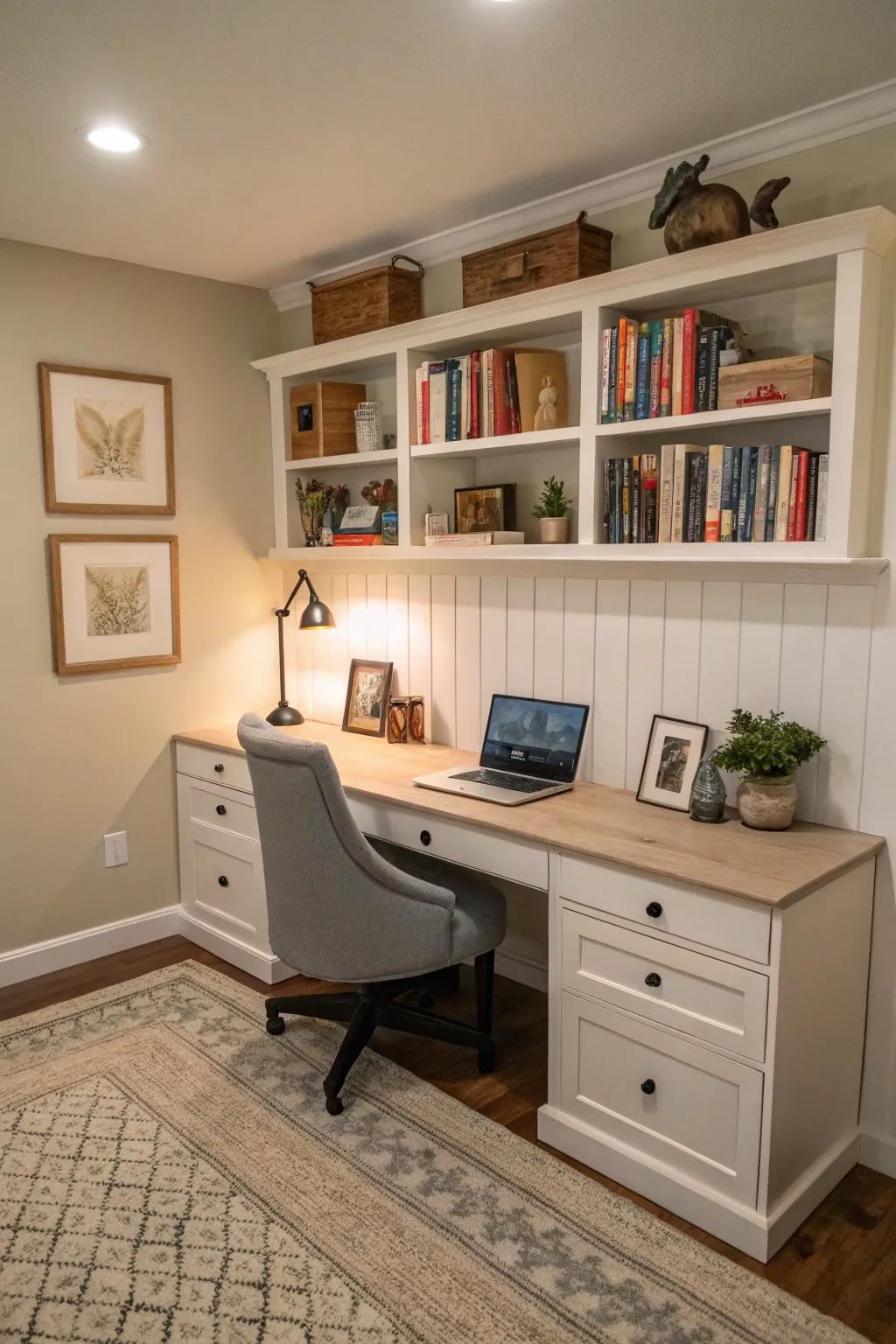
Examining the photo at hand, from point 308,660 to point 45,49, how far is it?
233cm

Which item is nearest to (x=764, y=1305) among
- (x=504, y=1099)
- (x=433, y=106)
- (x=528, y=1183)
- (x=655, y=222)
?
(x=528, y=1183)

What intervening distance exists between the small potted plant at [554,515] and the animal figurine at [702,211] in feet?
2.33

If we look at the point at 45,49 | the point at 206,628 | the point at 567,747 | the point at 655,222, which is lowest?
the point at 567,747

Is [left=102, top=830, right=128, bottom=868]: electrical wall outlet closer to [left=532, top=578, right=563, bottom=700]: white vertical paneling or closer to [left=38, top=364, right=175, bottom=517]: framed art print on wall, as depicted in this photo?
[left=38, top=364, right=175, bottom=517]: framed art print on wall

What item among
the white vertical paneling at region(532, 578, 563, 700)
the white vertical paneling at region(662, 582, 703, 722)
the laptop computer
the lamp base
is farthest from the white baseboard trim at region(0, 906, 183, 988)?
the white vertical paneling at region(662, 582, 703, 722)

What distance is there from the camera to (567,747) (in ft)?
9.34

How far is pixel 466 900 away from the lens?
2.64 m

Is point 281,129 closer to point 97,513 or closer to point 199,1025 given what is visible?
point 97,513

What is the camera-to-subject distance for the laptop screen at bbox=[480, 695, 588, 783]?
284 cm

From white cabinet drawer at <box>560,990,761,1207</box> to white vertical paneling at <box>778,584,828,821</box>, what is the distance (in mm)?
686

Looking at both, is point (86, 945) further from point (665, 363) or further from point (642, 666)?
point (665, 363)

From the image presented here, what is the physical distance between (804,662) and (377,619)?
5.36 feet

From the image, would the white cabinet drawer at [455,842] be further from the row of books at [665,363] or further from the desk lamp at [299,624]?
the row of books at [665,363]

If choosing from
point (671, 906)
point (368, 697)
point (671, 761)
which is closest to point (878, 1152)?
point (671, 906)
